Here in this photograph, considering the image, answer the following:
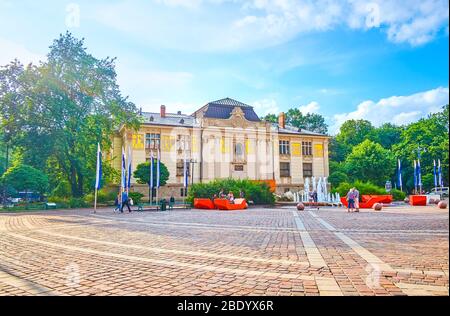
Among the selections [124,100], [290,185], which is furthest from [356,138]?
[124,100]

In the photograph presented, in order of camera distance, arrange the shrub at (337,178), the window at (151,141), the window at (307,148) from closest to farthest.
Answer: the window at (151,141)
the shrub at (337,178)
the window at (307,148)

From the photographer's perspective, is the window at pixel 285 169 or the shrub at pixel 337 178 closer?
the shrub at pixel 337 178

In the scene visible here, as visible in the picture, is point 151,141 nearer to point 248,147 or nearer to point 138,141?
point 138,141

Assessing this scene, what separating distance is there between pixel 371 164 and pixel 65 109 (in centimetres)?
4756

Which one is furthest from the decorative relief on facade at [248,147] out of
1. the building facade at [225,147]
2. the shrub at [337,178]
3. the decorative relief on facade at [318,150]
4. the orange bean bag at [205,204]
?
the orange bean bag at [205,204]

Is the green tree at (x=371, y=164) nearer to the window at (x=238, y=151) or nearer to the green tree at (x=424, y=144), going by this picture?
the green tree at (x=424, y=144)

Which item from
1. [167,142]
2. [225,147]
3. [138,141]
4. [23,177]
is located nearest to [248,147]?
[225,147]

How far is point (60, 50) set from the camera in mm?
32938

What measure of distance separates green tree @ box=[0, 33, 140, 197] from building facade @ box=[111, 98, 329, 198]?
9363mm

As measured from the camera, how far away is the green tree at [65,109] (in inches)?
1212

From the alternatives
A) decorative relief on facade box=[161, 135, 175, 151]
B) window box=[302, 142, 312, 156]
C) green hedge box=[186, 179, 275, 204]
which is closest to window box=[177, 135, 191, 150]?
decorative relief on facade box=[161, 135, 175, 151]
